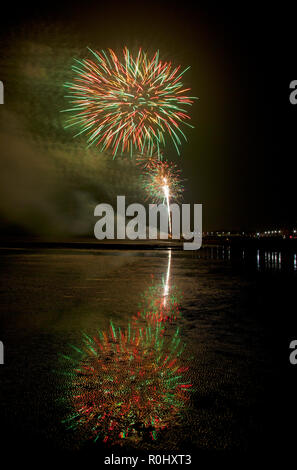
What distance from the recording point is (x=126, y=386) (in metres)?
3.20

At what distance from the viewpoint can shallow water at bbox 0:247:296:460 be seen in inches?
96.0

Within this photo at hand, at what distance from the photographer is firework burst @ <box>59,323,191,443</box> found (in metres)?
2.55

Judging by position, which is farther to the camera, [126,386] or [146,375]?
[146,375]

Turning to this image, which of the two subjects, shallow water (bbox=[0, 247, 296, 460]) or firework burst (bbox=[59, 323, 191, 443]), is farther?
firework burst (bbox=[59, 323, 191, 443])

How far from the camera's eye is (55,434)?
7.93 ft

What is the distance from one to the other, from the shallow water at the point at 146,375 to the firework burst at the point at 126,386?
0.01m

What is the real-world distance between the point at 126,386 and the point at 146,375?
334mm

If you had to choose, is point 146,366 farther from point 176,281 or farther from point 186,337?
point 176,281

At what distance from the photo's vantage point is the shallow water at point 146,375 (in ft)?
8.00

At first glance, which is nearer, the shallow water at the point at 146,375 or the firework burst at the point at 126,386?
the shallow water at the point at 146,375

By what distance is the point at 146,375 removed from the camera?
3.47m

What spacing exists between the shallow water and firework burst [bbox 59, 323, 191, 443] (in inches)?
0.4

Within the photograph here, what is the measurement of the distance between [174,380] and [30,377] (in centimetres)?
149
